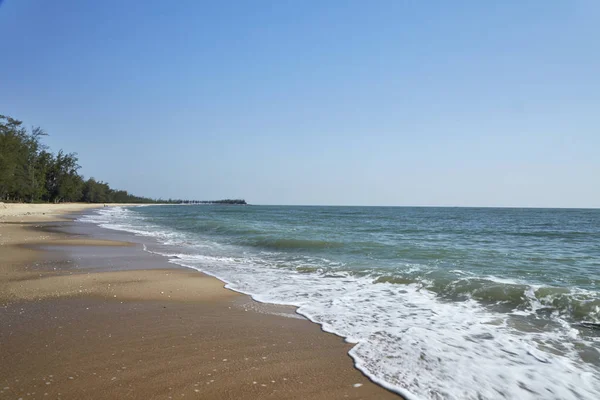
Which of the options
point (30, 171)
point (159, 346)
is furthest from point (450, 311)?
point (30, 171)

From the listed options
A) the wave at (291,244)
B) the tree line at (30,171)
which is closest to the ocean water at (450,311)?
the wave at (291,244)

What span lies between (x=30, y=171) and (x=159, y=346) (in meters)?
80.9

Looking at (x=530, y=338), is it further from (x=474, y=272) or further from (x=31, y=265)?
(x=31, y=265)

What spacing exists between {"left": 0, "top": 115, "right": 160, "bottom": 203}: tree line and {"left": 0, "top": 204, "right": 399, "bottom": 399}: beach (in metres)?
55.4

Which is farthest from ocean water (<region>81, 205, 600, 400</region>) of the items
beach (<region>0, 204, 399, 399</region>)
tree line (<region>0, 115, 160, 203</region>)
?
tree line (<region>0, 115, 160, 203</region>)

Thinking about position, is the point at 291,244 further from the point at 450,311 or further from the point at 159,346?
the point at 159,346

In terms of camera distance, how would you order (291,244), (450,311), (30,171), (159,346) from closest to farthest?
(159,346) → (450,311) → (291,244) → (30,171)

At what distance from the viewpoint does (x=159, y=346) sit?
152 inches

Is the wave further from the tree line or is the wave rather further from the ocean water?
the tree line

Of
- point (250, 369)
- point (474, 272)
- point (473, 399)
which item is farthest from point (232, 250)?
point (473, 399)

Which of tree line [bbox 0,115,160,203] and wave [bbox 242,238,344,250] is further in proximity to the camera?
tree line [bbox 0,115,160,203]

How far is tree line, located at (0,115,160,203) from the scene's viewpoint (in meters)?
52.9

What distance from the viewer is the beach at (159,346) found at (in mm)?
2996

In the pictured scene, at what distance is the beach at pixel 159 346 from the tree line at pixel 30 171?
182 ft
